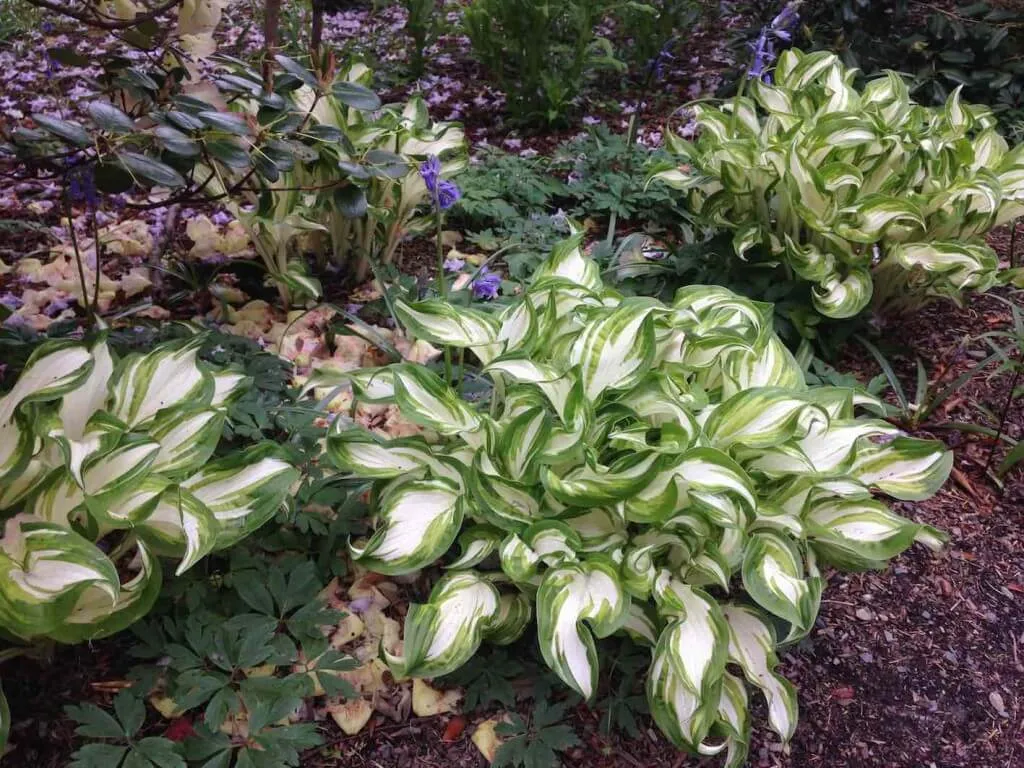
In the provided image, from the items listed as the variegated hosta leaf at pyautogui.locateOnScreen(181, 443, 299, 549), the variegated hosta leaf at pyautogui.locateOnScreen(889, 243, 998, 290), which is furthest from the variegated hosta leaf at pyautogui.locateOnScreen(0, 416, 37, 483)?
the variegated hosta leaf at pyautogui.locateOnScreen(889, 243, 998, 290)

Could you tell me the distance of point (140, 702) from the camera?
1.19m

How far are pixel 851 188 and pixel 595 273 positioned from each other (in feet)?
2.74

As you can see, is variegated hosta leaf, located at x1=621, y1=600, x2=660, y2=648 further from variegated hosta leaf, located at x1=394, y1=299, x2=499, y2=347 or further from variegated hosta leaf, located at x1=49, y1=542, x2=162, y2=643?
variegated hosta leaf, located at x1=49, y1=542, x2=162, y2=643

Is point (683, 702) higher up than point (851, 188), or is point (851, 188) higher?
point (851, 188)

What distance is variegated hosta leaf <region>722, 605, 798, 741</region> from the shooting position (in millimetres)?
1303

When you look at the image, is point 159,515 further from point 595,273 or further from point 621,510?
point 595,273

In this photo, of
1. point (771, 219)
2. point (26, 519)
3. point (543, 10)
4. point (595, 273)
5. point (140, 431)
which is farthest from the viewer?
point (543, 10)

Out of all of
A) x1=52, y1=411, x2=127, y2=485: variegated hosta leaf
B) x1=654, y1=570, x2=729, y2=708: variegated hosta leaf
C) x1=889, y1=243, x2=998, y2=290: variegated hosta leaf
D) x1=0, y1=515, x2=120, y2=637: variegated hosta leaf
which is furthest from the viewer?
x1=889, y1=243, x2=998, y2=290: variegated hosta leaf

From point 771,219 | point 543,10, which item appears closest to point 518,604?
point 771,219

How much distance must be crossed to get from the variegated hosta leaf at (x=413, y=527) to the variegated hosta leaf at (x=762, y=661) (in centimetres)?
52

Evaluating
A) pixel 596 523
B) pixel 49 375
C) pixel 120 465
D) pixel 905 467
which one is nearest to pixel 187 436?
pixel 120 465

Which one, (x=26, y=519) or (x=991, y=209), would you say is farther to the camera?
(x=991, y=209)

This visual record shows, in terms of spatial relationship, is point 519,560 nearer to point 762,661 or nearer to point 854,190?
point 762,661

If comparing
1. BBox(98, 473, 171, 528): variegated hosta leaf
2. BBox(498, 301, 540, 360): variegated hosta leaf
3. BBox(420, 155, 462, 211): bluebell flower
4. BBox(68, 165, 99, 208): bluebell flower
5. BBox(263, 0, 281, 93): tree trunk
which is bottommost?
BBox(98, 473, 171, 528): variegated hosta leaf
